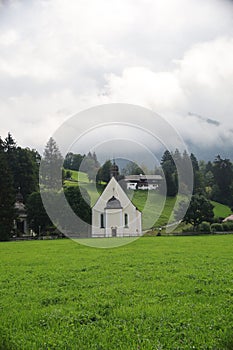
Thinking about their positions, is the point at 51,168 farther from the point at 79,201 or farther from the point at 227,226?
the point at 227,226

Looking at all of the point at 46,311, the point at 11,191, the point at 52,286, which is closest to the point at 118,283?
the point at 52,286

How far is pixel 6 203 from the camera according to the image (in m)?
37.9

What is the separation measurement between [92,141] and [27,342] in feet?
48.4

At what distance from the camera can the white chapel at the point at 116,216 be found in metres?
44.7

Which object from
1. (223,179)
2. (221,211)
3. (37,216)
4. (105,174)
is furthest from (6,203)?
(223,179)

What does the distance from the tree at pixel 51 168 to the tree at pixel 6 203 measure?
8110mm

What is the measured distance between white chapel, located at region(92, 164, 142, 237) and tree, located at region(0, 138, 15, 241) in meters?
10.1

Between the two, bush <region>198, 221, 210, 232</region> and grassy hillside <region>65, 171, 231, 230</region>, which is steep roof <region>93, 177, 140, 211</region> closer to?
grassy hillside <region>65, 171, 231, 230</region>

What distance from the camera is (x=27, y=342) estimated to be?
4.88m

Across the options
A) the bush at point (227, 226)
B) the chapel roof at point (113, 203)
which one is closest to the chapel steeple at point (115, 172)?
the chapel roof at point (113, 203)

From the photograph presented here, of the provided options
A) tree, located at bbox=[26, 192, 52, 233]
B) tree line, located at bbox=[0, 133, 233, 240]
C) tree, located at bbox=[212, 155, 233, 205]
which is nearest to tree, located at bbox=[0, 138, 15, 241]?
tree line, located at bbox=[0, 133, 233, 240]

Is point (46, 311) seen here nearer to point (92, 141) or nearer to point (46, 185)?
point (92, 141)

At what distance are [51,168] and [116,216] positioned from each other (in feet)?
44.8

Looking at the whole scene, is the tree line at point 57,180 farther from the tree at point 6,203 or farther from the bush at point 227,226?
the bush at point 227,226
